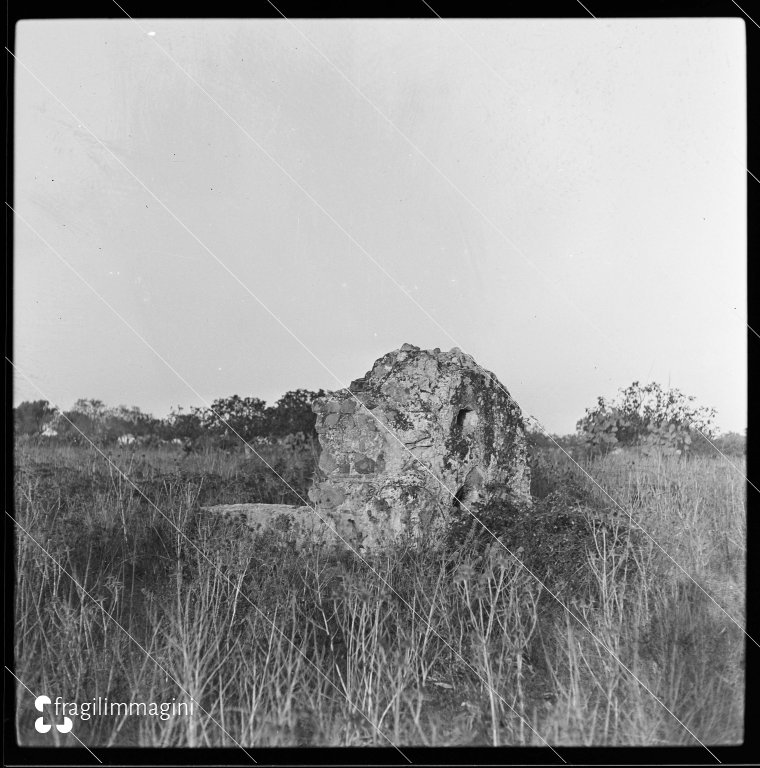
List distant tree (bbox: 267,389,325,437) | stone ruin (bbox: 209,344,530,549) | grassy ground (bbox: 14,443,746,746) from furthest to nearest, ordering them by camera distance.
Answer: distant tree (bbox: 267,389,325,437), stone ruin (bbox: 209,344,530,549), grassy ground (bbox: 14,443,746,746)

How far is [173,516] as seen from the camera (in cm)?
623

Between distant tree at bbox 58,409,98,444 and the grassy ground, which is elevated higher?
distant tree at bbox 58,409,98,444

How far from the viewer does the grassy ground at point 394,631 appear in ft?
12.1

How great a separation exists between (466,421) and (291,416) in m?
6.29

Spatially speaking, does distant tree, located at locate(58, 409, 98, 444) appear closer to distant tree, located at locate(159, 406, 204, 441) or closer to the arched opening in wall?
distant tree, located at locate(159, 406, 204, 441)

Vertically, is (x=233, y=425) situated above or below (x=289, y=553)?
above

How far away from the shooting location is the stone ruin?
5633 millimetres

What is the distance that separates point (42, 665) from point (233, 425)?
26.0 feet

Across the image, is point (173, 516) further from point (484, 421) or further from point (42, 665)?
point (484, 421)

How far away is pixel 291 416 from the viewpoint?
11891 millimetres

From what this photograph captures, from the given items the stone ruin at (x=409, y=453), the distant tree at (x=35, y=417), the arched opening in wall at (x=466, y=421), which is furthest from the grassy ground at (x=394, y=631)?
the distant tree at (x=35, y=417)

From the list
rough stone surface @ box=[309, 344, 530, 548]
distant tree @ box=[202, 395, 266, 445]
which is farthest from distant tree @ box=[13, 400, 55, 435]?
rough stone surface @ box=[309, 344, 530, 548]

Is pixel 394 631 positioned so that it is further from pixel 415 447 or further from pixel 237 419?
pixel 237 419
